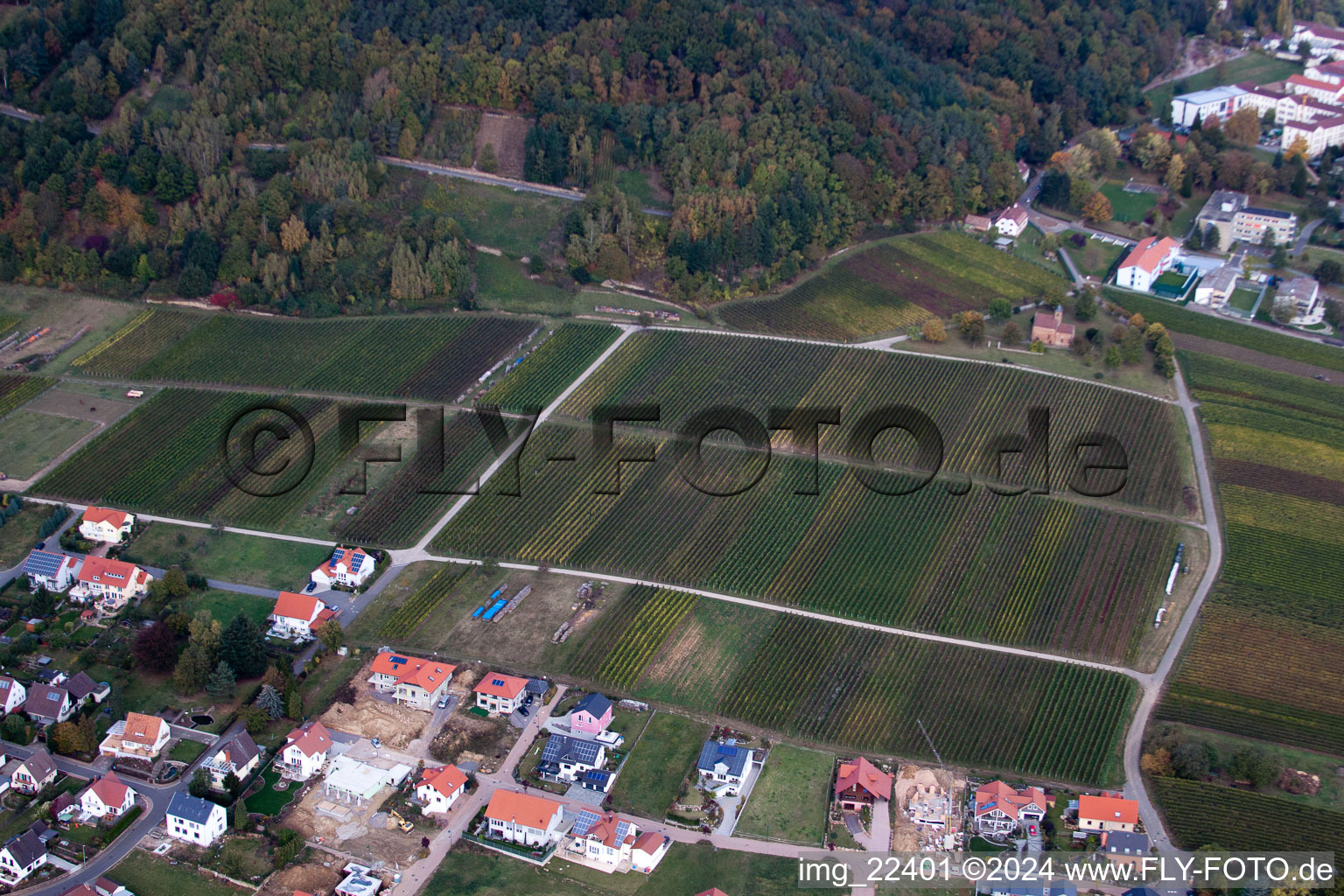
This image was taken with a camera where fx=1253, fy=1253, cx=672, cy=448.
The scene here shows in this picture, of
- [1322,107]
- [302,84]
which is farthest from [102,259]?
[1322,107]

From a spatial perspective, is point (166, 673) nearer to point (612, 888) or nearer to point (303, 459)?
point (303, 459)

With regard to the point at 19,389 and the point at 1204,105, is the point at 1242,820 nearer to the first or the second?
the point at 19,389

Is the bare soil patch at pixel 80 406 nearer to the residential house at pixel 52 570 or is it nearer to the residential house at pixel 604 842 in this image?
the residential house at pixel 52 570

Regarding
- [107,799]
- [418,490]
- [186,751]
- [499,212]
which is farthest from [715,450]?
[107,799]

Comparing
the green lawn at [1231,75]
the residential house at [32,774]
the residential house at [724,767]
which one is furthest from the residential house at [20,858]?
the green lawn at [1231,75]

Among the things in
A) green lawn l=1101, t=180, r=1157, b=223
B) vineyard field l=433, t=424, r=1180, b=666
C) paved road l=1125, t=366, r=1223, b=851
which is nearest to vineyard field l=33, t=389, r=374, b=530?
vineyard field l=433, t=424, r=1180, b=666

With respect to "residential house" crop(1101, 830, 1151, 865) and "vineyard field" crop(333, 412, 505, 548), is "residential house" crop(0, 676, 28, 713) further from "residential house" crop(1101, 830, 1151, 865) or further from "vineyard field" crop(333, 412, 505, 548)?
"residential house" crop(1101, 830, 1151, 865)
